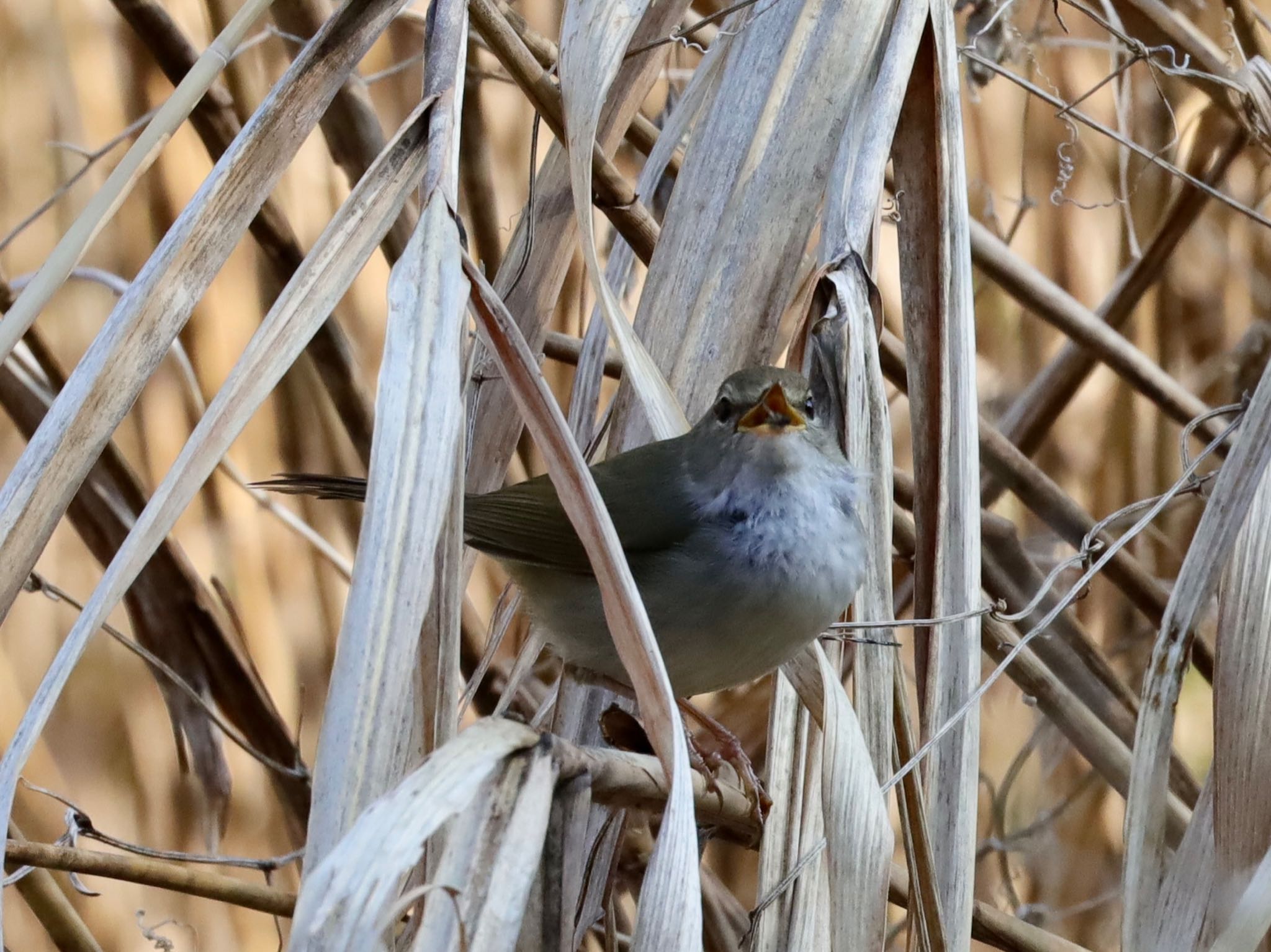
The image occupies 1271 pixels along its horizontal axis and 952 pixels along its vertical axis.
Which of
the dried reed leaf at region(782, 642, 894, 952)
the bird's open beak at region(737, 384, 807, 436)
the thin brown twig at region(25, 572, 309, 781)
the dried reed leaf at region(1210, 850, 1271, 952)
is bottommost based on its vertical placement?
the dried reed leaf at region(1210, 850, 1271, 952)

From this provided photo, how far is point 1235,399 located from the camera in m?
3.08

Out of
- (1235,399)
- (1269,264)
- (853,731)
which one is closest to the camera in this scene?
(853,731)

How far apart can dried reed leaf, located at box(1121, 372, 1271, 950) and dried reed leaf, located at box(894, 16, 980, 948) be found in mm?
153

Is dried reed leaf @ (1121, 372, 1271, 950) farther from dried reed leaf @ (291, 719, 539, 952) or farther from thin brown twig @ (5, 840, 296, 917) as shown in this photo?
thin brown twig @ (5, 840, 296, 917)

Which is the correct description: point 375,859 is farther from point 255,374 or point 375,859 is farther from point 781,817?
point 781,817

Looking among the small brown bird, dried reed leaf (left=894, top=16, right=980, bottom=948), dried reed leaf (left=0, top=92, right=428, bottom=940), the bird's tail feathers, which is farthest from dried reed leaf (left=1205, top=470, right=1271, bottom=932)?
the bird's tail feathers

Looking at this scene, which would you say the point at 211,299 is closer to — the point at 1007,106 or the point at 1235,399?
the point at 1007,106

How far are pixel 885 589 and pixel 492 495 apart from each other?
0.67 m

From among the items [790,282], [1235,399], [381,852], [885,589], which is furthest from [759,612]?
[1235,399]

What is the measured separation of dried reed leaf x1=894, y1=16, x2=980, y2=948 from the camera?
1.24 meters

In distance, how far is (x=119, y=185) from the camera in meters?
1.11

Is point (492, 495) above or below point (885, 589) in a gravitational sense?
above

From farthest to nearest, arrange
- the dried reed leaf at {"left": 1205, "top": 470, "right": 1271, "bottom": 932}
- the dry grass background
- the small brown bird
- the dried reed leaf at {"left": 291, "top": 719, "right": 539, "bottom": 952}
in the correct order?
1. the dry grass background
2. the small brown bird
3. the dried reed leaf at {"left": 1205, "top": 470, "right": 1271, "bottom": 932}
4. the dried reed leaf at {"left": 291, "top": 719, "right": 539, "bottom": 952}

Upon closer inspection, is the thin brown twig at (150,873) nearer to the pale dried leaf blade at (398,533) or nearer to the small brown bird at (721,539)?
the small brown bird at (721,539)
